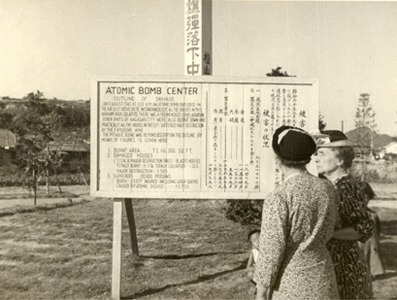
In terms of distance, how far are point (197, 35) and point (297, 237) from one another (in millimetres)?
2461

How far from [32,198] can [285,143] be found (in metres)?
4.29

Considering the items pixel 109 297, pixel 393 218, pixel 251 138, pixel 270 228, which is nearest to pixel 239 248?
pixel 109 297

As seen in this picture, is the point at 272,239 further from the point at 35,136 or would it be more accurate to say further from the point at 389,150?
the point at 389,150

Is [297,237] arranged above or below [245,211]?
above

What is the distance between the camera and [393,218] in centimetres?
671

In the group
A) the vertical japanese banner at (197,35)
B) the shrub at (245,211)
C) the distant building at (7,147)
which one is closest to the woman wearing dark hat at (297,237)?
the vertical japanese banner at (197,35)

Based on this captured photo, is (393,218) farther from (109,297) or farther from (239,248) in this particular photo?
(109,297)

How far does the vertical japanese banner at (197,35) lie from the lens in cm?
366

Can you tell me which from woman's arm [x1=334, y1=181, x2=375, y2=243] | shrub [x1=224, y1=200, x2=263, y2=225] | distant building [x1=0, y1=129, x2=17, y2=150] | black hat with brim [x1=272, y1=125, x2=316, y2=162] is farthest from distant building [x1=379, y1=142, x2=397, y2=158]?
distant building [x1=0, y1=129, x2=17, y2=150]

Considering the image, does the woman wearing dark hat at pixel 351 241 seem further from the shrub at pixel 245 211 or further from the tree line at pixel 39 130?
the tree line at pixel 39 130

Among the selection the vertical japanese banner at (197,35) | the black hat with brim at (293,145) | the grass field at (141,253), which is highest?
the vertical japanese banner at (197,35)

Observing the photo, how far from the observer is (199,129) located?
3.42m

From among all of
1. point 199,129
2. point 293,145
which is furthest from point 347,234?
point 199,129

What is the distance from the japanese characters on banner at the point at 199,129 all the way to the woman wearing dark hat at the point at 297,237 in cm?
147
